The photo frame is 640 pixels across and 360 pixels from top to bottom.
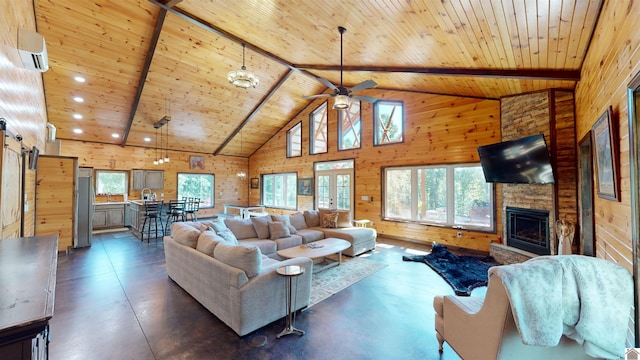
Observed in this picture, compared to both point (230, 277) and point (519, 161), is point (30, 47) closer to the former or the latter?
point (230, 277)

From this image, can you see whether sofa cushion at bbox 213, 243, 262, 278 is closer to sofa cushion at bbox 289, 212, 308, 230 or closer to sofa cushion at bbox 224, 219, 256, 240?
sofa cushion at bbox 224, 219, 256, 240

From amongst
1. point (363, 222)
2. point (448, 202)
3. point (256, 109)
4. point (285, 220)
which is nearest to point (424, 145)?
point (448, 202)

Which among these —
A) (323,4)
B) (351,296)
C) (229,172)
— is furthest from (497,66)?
(229,172)

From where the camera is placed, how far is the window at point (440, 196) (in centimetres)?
562

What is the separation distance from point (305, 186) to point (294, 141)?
195 centimetres

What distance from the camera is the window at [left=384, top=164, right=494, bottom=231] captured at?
18.4 feet

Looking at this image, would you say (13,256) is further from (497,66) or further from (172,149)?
(172,149)

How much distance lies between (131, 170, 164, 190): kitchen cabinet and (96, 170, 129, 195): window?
0.28 metres

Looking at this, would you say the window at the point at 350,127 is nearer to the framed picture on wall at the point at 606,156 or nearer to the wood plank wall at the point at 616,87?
the wood plank wall at the point at 616,87

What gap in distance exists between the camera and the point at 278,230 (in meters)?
5.05

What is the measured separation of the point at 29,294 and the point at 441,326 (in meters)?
2.74

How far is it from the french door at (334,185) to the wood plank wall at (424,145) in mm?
246

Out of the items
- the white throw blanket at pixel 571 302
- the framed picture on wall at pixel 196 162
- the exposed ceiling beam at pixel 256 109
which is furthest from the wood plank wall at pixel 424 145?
the framed picture on wall at pixel 196 162

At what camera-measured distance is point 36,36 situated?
298 cm
